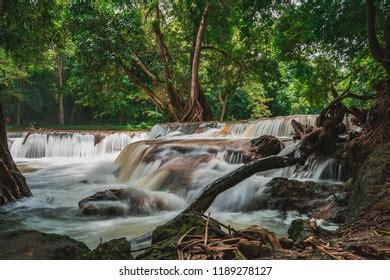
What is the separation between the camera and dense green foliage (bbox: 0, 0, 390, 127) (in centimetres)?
410

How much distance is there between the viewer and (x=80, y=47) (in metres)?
8.66

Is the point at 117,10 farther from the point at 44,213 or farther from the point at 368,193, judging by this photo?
the point at 368,193

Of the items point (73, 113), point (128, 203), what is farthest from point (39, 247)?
point (73, 113)

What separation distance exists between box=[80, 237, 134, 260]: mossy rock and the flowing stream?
1.20 meters

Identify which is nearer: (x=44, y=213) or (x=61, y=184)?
(x=44, y=213)

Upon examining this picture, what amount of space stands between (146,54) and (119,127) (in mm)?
3983

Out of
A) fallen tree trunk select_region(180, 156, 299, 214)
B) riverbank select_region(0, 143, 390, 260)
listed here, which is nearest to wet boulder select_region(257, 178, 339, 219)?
fallen tree trunk select_region(180, 156, 299, 214)

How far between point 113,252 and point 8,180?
2.90 m

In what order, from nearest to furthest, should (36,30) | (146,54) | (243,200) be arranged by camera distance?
(243,200)
(36,30)
(146,54)

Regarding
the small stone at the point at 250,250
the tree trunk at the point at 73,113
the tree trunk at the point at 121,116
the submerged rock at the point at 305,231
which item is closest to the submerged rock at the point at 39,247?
the small stone at the point at 250,250

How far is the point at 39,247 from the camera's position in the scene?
215 centimetres

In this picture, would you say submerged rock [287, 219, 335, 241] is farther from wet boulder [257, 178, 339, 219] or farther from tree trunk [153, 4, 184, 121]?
tree trunk [153, 4, 184, 121]
